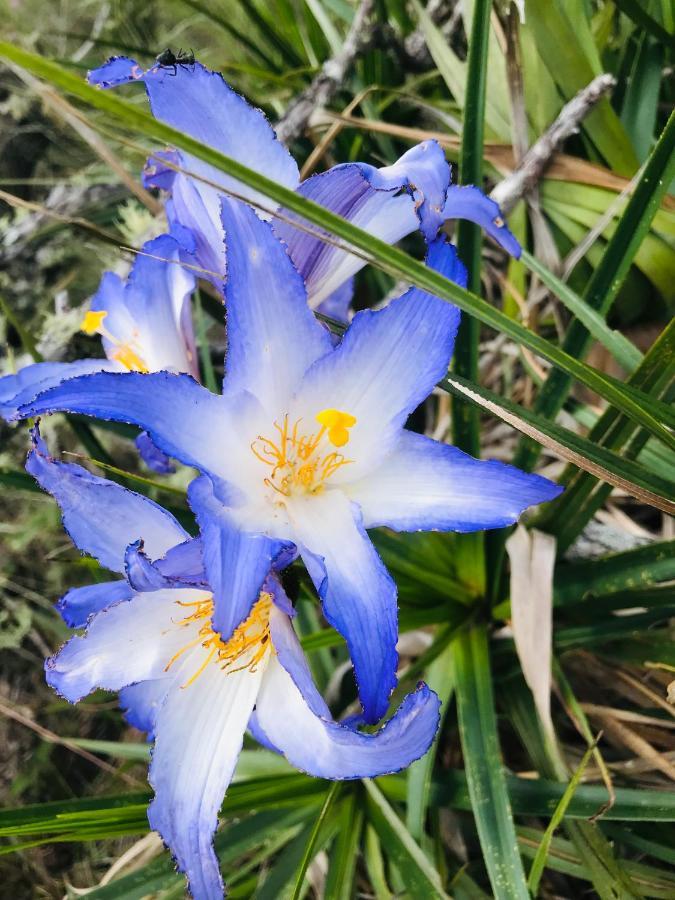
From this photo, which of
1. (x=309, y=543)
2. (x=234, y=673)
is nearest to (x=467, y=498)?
(x=309, y=543)

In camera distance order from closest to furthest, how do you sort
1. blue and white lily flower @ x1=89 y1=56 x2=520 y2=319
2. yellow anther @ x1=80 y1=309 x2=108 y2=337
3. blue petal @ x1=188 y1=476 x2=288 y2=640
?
blue petal @ x1=188 y1=476 x2=288 y2=640 < blue and white lily flower @ x1=89 y1=56 x2=520 y2=319 < yellow anther @ x1=80 y1=309 x2=108 y2=337

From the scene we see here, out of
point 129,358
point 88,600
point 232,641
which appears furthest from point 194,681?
point 129,358

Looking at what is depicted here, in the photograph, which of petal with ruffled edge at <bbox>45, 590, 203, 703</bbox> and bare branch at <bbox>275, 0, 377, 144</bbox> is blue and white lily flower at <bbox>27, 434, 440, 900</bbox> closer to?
petal with ruffled edge at <bbox>45, 590, 203, 703</bbox>

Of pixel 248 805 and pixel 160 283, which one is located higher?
pixel 160 283


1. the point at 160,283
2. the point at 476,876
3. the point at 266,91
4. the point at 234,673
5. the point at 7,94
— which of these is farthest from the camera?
the point at 7,94

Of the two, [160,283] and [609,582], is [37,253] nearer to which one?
[160,283]

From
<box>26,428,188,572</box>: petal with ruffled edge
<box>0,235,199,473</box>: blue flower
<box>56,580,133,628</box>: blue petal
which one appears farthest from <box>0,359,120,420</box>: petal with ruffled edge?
<box>56,580,133,628</box>: blue petal

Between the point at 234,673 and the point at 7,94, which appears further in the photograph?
the point at 7,94

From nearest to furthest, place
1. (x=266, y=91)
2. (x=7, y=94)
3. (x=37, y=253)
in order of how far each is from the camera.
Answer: (x=37, y=253) → (x=266, y=91) → (x=7, y=94)
